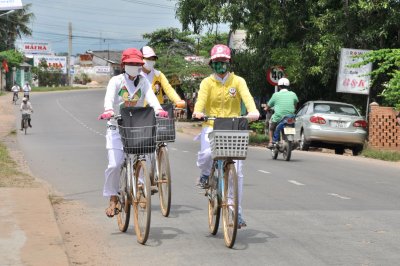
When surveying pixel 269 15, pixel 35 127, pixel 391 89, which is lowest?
pixel 35 127

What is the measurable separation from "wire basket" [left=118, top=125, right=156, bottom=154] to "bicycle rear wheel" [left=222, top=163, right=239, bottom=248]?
78 centimetres

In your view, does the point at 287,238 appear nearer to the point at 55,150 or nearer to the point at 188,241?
the point at 188,241

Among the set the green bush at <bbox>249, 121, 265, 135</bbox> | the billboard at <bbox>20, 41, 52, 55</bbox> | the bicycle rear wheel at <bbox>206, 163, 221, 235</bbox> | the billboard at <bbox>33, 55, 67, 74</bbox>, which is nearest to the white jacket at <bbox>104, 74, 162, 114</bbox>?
the bicycle rear wheel at <bbox>206, 163, 221, 235</bbox>

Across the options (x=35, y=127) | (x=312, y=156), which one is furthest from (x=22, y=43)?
(x=312, y=156)

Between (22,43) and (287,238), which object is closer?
(287,238)

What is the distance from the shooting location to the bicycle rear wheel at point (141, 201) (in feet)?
23.9

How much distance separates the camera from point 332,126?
21578 millimetres

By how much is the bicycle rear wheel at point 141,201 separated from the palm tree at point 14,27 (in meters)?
86.9

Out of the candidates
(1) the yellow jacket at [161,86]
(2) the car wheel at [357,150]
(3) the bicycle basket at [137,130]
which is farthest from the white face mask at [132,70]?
(2) the car wheel at [357,150]

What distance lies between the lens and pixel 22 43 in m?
120

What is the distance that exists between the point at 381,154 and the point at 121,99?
13.4 metres

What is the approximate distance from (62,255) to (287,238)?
237cm

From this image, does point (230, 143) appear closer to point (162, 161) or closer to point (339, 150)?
point (162, 161)

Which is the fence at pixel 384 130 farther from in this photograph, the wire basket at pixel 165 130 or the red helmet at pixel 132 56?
the red helmet at pixel 132 56
